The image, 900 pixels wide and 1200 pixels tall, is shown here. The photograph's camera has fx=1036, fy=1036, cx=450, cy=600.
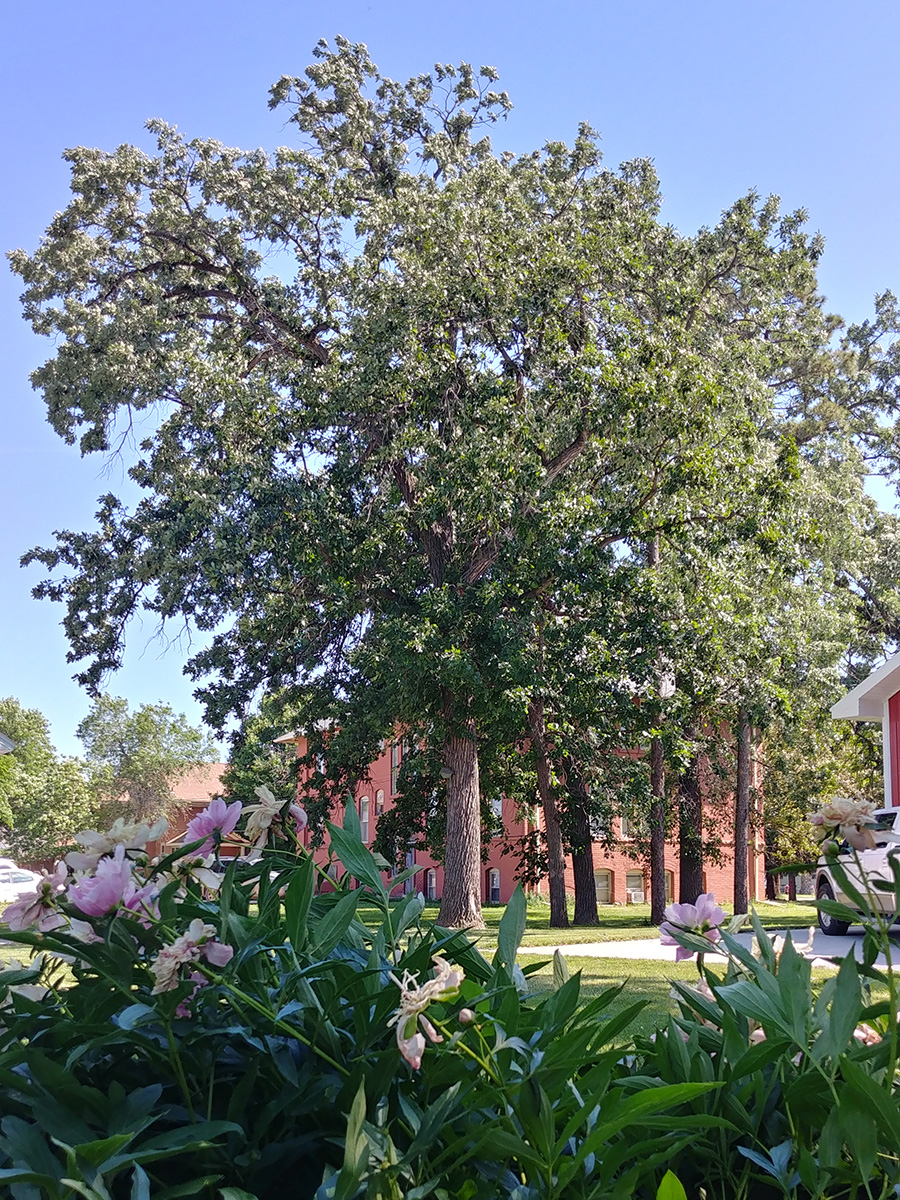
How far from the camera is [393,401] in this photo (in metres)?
14.1

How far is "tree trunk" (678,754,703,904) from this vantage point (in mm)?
20625

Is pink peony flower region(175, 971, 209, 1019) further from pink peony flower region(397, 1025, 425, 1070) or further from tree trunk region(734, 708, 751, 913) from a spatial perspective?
tree trunk region(734, 708, 751, 913)

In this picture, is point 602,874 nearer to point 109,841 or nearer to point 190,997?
point 109,841

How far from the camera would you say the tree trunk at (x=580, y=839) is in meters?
19.8

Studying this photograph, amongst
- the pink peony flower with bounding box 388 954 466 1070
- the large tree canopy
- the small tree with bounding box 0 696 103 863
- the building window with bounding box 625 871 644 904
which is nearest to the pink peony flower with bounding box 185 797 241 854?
the pink peony flower with bounding box 388 954 466 1070

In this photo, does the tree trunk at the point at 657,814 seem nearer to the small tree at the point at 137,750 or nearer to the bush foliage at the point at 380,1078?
the bush foliage at the point at 380,1078

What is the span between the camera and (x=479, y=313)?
1462cm

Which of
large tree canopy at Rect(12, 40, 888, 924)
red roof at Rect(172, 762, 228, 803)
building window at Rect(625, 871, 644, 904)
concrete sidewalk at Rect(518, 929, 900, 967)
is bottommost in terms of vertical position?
building window at Rect(625, 871, 644, 904)

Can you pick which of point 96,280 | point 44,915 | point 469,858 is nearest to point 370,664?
point 469,858

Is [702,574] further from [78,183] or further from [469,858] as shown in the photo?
[78,183]

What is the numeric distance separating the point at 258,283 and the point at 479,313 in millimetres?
3583

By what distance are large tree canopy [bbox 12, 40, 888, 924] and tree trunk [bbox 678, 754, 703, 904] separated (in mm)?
5988

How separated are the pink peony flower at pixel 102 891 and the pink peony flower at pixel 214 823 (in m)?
0.26

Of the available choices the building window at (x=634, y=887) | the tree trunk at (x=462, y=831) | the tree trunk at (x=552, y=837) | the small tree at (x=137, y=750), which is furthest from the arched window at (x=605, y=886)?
the small tree at (x=137, y=750)
